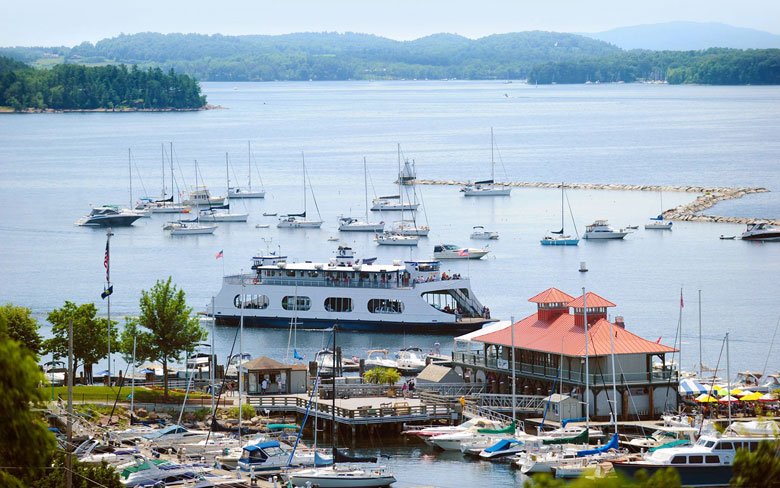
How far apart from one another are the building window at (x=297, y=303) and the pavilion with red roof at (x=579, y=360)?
2253cm

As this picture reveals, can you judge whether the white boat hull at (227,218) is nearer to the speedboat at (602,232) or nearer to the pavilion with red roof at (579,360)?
the speedboat at (602,232)

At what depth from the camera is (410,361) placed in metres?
58.8

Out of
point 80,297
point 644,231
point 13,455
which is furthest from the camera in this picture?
point 644,231

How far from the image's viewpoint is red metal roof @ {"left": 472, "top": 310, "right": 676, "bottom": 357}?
152ft

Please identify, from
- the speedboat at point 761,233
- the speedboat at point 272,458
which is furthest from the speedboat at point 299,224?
the speedboat at point 272,458

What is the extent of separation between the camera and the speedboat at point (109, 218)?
120 m

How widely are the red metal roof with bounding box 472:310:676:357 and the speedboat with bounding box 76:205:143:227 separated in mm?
74376

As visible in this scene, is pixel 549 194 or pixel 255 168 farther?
pixel 255 168

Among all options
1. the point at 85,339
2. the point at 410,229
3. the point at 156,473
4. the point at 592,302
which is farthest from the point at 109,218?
the point at 156,473

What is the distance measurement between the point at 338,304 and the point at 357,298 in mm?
1032

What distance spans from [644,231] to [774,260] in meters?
17.6

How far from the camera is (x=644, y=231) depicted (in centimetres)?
11150

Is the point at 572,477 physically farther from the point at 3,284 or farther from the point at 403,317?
the point at 3,284

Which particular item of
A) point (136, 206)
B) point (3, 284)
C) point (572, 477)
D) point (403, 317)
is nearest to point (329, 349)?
point (403, 317)
